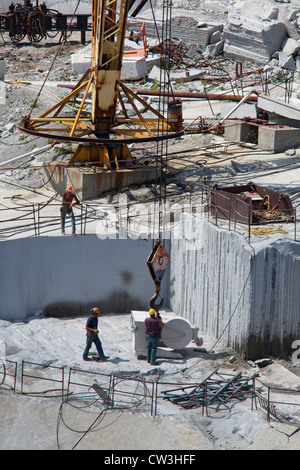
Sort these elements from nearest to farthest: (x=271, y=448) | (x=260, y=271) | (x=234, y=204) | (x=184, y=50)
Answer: (x=271, y=448)
(x=260, y=271)
(x=234, y=204)
(x=184, y=50)

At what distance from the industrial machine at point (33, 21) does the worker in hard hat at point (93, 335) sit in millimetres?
25775

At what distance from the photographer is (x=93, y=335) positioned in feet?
56.9

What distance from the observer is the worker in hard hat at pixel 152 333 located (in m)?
17.1

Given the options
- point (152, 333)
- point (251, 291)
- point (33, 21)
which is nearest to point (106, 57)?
point (251, 291)

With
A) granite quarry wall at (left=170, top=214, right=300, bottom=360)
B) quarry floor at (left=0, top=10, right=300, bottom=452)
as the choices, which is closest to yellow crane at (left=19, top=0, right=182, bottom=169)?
quarry floor at (left=0, top=10, right=300, bottom=452)

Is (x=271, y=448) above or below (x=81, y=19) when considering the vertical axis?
below

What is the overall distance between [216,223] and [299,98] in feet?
41.8

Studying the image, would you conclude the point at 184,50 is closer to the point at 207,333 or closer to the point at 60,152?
the point at 60,152

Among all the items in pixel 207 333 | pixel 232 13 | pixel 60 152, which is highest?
pixel 232 13

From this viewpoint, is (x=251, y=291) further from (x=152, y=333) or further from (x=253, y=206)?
(x=253, y=206)

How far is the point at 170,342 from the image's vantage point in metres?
17.9

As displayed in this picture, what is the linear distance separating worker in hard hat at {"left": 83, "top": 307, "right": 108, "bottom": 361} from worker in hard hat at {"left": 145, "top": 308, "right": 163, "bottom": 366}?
1033mm

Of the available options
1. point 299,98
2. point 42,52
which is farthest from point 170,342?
point 42,52

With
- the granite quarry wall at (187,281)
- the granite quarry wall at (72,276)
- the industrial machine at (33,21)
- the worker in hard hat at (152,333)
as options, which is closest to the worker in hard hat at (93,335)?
the worker in hard hat at (152,333)
